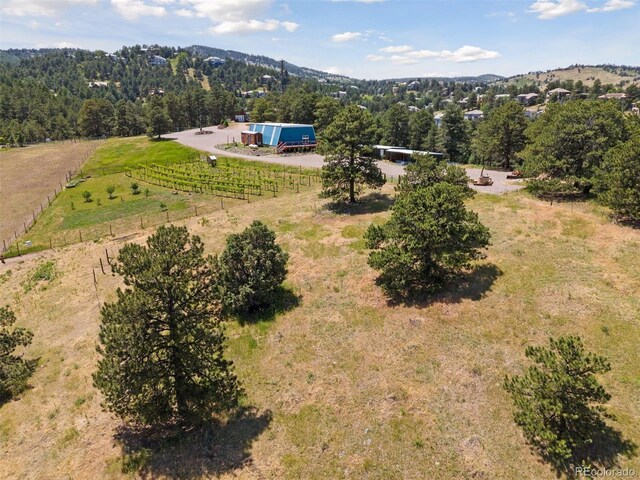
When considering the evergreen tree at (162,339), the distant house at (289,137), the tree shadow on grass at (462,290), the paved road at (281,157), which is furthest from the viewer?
the distant house at (289,137)

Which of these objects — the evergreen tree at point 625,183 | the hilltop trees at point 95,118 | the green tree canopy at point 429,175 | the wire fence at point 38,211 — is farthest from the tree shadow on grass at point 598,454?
the hilltop trees at point 95,118

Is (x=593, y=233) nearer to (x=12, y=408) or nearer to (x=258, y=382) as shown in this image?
(x=258, y=382)

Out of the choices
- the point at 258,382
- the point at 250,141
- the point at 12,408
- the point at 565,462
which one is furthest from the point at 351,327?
the point at 250,141

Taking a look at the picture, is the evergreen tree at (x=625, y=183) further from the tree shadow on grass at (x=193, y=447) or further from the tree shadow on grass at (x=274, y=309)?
the tree shadow on grass at (x=193, y=447)

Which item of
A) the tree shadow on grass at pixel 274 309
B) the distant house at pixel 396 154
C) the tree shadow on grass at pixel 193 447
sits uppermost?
the distant house at pixel 396 154

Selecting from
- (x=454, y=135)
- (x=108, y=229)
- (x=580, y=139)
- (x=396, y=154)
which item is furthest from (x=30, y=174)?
(x=580, y=139)

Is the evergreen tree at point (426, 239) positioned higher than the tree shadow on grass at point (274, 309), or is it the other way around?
the evergreen tree at point (426, 239)

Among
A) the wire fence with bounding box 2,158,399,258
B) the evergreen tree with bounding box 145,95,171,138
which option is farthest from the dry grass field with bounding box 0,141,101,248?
the evergreen tree with bounding box 145,95,171,138
